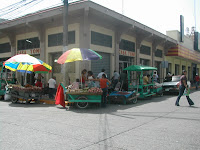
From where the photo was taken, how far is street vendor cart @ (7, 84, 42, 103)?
454 inches

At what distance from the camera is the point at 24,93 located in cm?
1154

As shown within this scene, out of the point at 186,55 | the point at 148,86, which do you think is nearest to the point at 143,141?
the point at 148,86

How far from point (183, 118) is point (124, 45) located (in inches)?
461

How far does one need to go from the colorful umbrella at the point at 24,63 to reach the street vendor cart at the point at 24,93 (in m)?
1.15

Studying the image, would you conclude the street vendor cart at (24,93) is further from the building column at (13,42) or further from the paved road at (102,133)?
the building column at (13,42)

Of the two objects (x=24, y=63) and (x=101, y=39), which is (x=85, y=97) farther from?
(x=101, y=39)

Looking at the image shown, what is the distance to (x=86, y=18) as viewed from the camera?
13758mm

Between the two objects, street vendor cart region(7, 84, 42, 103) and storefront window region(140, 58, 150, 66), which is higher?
storefront window region(140, 58, 150, 66)

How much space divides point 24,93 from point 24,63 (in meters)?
1.85

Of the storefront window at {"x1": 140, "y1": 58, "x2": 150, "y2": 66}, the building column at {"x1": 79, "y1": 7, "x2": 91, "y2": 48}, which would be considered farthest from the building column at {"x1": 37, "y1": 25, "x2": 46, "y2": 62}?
the storefront window at {"x1": 140, "y1": 58, "x2": 150, "y2": 66}

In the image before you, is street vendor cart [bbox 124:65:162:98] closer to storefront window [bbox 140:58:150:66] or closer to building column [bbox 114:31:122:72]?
building column [bbox 114:31:122:72]

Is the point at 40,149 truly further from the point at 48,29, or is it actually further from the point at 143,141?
the point at 48,29

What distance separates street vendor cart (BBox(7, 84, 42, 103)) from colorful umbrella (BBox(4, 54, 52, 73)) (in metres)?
1.15

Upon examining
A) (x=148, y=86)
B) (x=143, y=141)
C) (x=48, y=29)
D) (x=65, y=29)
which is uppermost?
(x=48, y=29)
